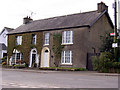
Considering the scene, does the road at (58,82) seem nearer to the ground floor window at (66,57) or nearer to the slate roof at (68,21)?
the ground floor window at (66,57)

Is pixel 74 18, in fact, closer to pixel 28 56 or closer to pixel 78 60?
pixel 78 60

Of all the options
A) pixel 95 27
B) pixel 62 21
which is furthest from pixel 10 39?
pixel 95 27

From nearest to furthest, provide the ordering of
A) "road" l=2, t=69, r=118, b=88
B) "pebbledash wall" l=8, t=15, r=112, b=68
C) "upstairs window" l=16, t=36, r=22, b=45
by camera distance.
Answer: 1. "road" l=2, t=69, r=118, b=88
2. "pebbledash wall" l=8, t=15, r=112, b=68
3. "upstairs window" l=16, t=36, r=22, b=45

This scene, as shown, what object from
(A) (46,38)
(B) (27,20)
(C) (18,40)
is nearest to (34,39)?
(A) (46,38)

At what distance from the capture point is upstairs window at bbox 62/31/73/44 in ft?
81.8

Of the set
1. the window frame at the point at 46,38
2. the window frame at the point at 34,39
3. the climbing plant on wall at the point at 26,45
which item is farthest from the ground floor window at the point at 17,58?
the window frame at the point at 46,38

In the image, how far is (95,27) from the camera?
2547 cm

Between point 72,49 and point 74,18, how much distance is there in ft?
18.1

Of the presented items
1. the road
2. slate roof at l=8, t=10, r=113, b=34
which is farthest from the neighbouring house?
the road

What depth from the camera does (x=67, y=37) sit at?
83.3 ft

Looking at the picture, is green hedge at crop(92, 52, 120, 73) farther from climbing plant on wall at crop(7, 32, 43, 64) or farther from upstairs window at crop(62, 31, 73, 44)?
climbing plant on wall at crop(7, 32, 43, 64)

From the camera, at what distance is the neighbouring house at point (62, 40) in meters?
23.9

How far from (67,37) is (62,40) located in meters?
A: 0.89

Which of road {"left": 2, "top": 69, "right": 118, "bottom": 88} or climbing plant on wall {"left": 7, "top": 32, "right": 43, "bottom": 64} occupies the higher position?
climbing plant on wall {"left": 7, "top": 32, "right": 43, "bottom": 64}
